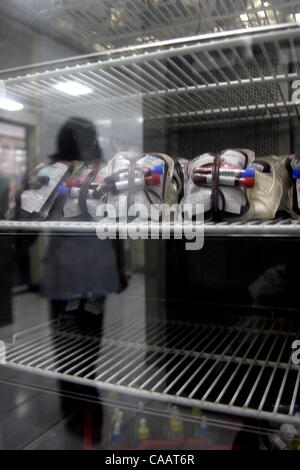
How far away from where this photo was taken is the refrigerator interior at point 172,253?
93 centimetres

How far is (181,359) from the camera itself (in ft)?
3.70

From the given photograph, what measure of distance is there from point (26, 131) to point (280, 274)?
0.91 m

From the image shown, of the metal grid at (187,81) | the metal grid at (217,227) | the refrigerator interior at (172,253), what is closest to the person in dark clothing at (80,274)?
the refrigerator interior at (172,253)

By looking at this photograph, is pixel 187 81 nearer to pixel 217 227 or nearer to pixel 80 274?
pixel 217 227

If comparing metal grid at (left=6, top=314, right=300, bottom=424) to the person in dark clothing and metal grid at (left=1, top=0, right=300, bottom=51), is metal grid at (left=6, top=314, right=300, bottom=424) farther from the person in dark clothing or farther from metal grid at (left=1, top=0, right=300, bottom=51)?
metal grid at (left=1, top=0, right=300, bottom=51)

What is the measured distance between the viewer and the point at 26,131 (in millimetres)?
1221

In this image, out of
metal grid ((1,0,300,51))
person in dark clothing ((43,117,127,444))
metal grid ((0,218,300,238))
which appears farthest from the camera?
person in dark clothing ((43,117,127,444))

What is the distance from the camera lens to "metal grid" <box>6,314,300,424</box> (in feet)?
3.15

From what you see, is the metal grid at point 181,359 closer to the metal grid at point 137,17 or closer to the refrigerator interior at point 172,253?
the refrigerator interior at point 172,253

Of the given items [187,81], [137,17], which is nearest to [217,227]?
[187,81]

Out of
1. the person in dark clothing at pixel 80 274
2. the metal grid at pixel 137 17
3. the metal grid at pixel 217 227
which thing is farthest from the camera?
the person in dark clothing at pixel 80 274

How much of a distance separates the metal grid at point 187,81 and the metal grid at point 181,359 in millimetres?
679

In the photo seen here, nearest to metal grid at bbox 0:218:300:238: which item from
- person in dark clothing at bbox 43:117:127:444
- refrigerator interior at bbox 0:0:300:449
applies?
refrigerator interior at bbox 0:0:300:449

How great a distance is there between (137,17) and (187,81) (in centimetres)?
21
